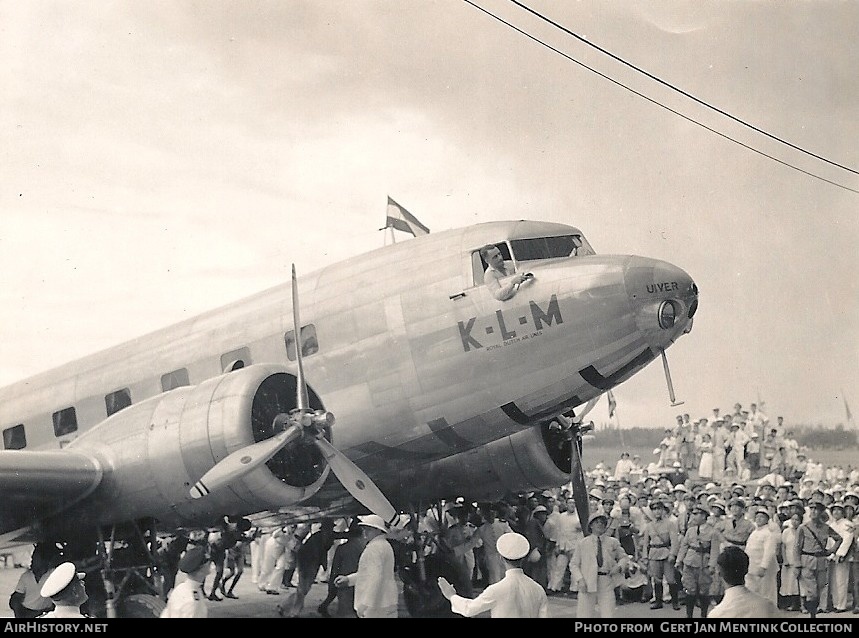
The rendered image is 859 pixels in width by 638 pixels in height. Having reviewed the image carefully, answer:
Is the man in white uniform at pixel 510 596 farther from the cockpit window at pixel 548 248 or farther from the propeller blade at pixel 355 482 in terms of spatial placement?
the cockpit window at pixel 548 248

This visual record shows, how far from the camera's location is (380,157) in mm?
5707

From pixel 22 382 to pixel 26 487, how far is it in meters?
1.67

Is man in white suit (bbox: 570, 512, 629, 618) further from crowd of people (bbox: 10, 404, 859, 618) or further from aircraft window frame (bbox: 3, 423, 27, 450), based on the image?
aircraft window frame (bbox: 3, 423, 27, 450)

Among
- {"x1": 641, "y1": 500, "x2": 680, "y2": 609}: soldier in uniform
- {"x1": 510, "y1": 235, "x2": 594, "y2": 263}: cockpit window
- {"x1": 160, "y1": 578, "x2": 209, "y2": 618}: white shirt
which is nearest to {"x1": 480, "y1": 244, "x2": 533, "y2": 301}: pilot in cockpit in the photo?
{"x1": 510, "y1": 235, "x2": 594, "y2": 263}: cockpit window

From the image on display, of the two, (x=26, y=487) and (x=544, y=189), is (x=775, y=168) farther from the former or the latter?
(x=26, y=487)

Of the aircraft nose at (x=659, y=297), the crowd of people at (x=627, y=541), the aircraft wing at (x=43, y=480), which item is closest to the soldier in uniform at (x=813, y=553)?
the crowd of people at (x=627, y=541)

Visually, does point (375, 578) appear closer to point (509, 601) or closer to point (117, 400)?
point (509, 601)

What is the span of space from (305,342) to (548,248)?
1.69m

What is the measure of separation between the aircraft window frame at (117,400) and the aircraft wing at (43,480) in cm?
95

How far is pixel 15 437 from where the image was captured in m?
6.44

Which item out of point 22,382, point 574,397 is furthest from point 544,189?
point 22,382

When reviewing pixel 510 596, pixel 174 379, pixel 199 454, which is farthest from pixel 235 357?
pixel 510 596

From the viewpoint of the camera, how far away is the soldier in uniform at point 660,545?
5590 mm

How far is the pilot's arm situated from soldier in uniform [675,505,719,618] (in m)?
2.01
